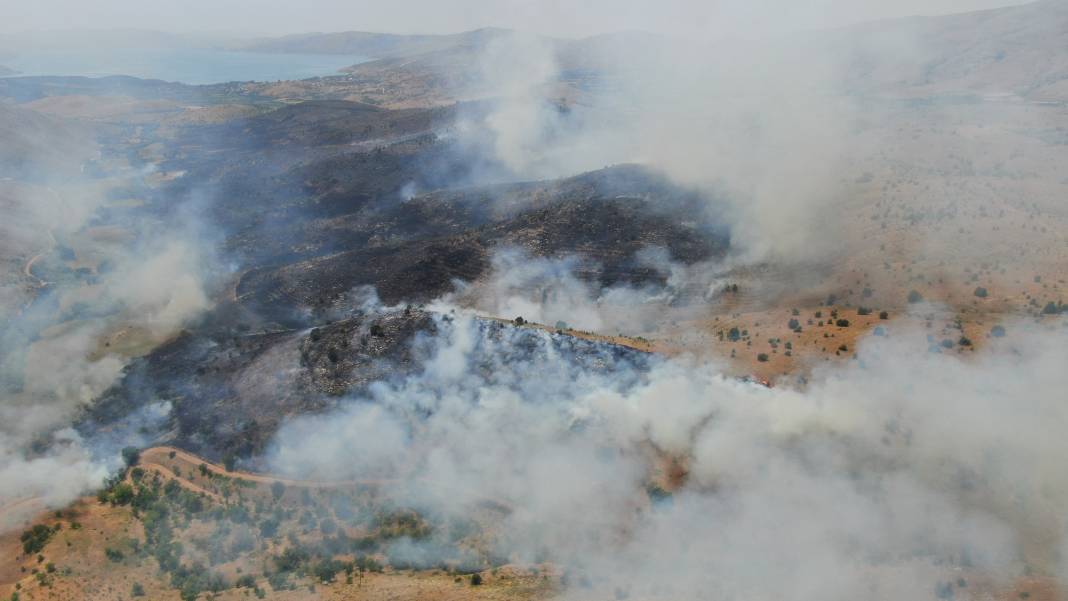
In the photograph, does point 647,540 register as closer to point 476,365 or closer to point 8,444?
point 476,365

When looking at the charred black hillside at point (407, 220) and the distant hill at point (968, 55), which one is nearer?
the charred black hillside at point (407, 220)

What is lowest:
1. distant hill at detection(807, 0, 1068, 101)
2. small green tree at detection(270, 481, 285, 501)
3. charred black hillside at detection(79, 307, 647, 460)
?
small green tree at detection(270, 481, 285, 501)

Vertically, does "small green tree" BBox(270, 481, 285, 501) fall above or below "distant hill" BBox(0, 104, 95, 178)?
below

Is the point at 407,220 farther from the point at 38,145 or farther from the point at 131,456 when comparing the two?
the point at 38,145

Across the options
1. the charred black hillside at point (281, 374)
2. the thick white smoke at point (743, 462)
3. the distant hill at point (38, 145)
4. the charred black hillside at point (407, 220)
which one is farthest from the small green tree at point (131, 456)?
the distant hill at point (38, 145)

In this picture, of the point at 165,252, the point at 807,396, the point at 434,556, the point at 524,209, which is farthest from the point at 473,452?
the point at 165,252

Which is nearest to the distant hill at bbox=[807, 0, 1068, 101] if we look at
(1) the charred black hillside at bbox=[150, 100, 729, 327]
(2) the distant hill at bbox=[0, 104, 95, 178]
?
(1) the charred black hillside at bbox=[150, 100, 729, 327]

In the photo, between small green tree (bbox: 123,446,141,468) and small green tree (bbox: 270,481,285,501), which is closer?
small green tree (bbox: 270,481,285,501)

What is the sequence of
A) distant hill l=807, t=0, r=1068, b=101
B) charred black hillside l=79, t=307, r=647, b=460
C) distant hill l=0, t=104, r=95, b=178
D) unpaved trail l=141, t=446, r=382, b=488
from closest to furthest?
unpaved trail l=141, t=446, r=382, b=488
charred black hillside l=79, t=307, r=647, b=460
distant hill l=0, t=104, r=95, b=178
distant hill l=807, t=0, r=1068, b=101

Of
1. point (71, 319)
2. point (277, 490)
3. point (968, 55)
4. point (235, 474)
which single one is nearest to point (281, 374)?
point (235, 474)

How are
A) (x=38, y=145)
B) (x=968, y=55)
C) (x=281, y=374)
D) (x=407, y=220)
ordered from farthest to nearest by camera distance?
(x=968, y=55) → (x=38, y=145) → (x=407, y=220) → (x=281, y=374)

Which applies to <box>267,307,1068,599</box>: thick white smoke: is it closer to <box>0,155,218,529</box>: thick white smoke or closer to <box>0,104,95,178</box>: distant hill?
<box>0,155,218,529</box>: thick white smoke

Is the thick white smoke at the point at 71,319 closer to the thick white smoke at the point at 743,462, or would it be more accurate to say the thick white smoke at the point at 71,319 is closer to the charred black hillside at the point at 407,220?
the charred black hillside at the point at 407,220

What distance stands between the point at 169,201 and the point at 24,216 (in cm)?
1364
